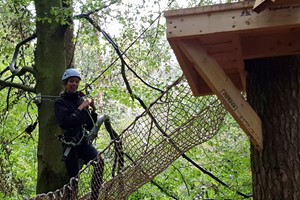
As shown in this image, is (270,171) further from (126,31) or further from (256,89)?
(126,31)

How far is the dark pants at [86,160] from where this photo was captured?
9.45 ft

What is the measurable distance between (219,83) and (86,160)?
152 centimetres

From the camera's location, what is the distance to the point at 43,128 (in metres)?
3.56

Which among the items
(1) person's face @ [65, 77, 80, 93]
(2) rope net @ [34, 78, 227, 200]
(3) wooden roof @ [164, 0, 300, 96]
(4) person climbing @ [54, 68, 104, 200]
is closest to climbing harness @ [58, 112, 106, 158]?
(4) person climbing @ [54, 68, 104, 200]

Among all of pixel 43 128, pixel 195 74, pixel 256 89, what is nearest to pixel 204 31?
pixel 256 89

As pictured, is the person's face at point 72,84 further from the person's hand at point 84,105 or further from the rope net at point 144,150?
the rope net at point 144,150

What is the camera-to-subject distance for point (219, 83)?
1.81m

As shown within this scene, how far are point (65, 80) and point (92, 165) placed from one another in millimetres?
552

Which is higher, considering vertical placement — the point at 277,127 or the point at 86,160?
the point at 86,160

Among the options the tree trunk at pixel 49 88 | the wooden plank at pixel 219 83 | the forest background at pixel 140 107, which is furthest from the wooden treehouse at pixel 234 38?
the forest background at pixel 140 107

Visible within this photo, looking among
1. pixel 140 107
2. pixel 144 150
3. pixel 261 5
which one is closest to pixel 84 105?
pixel 144 150

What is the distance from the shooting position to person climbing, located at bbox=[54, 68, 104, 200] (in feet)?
9.22

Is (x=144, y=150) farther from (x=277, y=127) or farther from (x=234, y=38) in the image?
(x=234, y=38)

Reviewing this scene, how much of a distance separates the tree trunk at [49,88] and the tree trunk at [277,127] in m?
1.81
